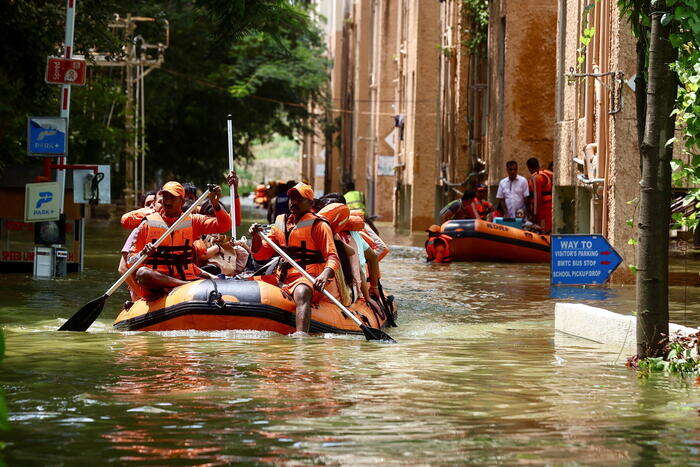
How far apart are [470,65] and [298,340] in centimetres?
2445

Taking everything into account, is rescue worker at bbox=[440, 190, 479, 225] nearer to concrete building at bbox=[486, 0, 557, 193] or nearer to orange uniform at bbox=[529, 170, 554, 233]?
orange uniform at bbox=[529, 170, 554, 233]

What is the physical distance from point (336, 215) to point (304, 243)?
1.64ft

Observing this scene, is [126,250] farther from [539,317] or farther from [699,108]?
[699,108]

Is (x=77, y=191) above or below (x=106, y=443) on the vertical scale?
above

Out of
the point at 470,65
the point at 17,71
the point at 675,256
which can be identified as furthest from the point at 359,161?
the point at 17,71

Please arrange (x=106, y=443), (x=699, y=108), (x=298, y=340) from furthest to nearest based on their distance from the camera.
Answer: (x=298, y=340) < (x=699, y=108) < (x=106, y=443)

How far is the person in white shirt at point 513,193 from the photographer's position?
26.1m

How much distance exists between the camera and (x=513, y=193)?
2631 cm

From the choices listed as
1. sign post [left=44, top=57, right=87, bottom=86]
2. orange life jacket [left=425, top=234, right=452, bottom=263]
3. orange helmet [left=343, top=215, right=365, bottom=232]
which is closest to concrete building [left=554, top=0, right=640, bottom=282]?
orange life jacket [left=425, top=234, right=452, bottom=263]

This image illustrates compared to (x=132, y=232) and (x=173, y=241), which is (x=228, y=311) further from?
(x=132, y=232)

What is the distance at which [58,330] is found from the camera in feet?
44.1

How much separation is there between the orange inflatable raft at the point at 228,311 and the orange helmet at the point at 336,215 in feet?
2.90

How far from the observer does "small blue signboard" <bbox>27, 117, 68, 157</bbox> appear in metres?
19.1

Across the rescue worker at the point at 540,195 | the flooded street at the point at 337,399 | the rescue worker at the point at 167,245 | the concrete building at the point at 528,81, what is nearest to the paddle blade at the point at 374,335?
the flooded street at the point at 337,399
